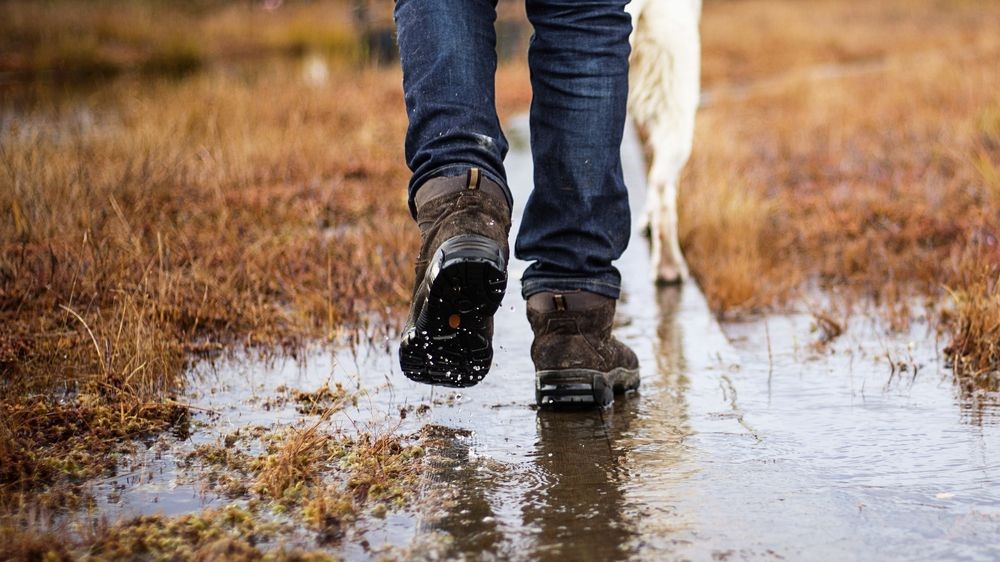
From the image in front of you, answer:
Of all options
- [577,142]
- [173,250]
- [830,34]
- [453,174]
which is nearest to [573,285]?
[577,142]

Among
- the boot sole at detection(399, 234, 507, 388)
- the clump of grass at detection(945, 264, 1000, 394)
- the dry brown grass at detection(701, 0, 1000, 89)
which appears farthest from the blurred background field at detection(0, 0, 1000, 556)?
the dry brown grass at detection(701, 0, 1000, 89)

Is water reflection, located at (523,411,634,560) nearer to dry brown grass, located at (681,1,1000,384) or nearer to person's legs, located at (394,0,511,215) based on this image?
person's legs, located at (394,0,511,215)

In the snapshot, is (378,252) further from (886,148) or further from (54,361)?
(886,148)

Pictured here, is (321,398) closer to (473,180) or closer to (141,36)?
(473,180)

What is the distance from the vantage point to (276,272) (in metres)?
3.75

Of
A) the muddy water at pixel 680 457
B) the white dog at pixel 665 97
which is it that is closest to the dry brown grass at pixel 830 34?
the white dog at pixel 665 97

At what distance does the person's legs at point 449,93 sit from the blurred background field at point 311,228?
2.70ft

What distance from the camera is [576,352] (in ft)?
8.77

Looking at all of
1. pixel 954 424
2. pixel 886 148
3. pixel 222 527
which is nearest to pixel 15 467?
pixel 222 527

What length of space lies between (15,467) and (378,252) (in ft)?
7.13

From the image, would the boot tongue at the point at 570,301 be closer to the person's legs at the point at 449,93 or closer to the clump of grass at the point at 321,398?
the person's legs at the point at 449,93

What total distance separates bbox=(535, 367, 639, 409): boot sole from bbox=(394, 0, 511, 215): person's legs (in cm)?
44

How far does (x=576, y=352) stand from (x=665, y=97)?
5.97ft

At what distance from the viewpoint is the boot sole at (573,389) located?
2.61 m
